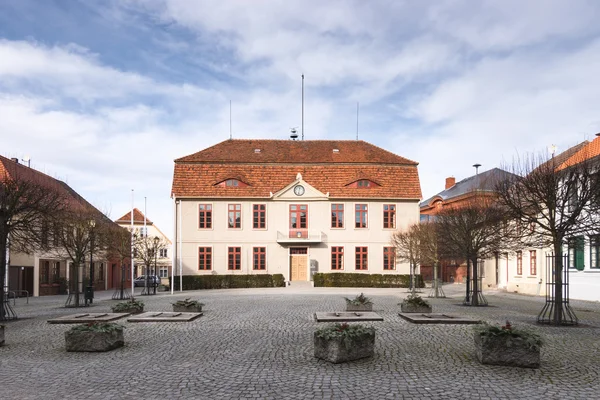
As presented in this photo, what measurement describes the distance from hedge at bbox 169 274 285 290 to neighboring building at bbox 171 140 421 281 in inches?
128

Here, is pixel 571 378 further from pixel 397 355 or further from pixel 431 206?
pixel 431 206

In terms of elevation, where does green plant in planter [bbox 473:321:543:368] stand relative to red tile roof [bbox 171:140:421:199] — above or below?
below

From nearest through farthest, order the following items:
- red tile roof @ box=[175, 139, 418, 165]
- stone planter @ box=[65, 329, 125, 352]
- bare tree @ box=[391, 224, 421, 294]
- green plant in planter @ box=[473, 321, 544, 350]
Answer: green plant in planter @ box=[473, 321, 544, 350], stone planter @ box=[65, 329, 125, 352], bare tree @ box=[391, 224, 421, 294], red tile roof @ box=[175, 139, 418, 165]

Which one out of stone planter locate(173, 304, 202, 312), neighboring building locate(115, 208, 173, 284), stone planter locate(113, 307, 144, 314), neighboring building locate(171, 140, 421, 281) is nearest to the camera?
stone planter locate(113, 307, 144, 314)

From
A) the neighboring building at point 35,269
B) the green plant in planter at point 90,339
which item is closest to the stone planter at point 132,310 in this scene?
the green plant in planter at point 90,339

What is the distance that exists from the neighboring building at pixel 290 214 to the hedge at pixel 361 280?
129 inches

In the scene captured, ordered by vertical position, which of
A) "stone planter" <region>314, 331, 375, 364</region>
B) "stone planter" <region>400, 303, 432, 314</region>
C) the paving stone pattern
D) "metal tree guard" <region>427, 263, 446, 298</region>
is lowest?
"metal tree guard" <region>427, 263, 446, 298</region>

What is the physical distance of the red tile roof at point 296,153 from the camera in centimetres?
4522

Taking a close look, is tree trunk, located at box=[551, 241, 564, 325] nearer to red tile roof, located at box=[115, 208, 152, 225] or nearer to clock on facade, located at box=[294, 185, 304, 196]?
clock on facade, located at box=[294, 185, 304, 196]

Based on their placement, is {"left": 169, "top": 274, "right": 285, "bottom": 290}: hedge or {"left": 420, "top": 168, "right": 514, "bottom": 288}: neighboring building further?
{"left": 420, "top": 168, "right": 514, "bottom": 288}: neighboring building

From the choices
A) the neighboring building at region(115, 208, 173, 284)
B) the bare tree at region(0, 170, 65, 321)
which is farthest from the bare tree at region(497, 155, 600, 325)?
the neighboring building at region(115, 208, 173, 284)

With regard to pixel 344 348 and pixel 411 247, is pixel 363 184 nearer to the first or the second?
pixel 411 247

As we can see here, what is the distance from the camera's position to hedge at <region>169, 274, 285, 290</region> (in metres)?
38.9

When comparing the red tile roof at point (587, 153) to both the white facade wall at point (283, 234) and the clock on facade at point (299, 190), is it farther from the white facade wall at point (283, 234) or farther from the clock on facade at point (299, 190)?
the clock on facade at point (299, 190)
